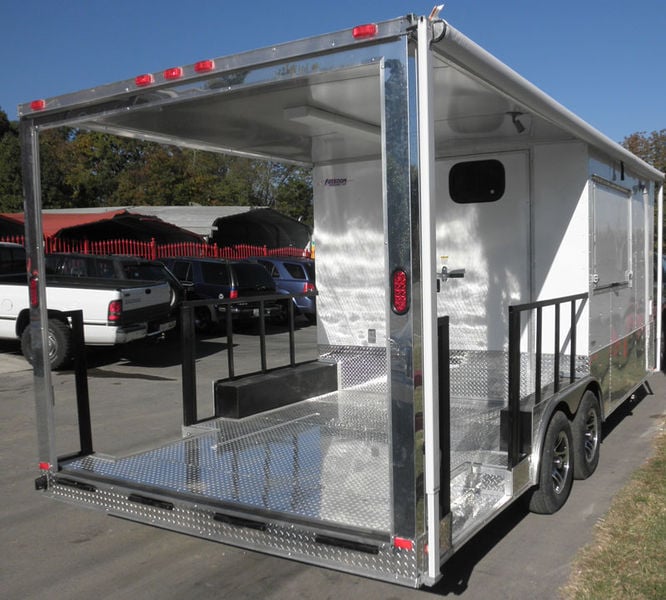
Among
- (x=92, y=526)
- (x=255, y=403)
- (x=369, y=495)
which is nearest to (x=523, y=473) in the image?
(x=369, y=495)

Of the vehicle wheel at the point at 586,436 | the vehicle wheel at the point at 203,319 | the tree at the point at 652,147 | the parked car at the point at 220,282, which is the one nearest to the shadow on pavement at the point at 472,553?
the vehicle wheel at the point at 586,436

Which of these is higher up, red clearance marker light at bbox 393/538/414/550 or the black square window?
the black square window

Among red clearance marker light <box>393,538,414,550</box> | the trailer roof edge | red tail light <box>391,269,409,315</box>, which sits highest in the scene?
the trailer roof edge

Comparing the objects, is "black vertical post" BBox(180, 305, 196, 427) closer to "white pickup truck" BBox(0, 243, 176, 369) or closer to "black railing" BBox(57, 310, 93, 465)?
"black railing" BBox(57, 310, 93, 465)

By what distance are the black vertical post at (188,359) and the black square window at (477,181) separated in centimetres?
256

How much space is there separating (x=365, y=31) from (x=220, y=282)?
1309 centimetres

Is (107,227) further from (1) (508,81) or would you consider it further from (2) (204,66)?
(1) (508,81)

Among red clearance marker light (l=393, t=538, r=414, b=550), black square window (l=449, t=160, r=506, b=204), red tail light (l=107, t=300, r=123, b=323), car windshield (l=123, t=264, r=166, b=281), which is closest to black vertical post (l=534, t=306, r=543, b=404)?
red clearance marker light (l=393, t=538, r=414, b=550)

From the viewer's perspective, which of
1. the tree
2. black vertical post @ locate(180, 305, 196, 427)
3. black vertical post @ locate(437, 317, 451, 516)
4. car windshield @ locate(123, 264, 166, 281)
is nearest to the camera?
black vertical post @ locate(437, 317, 451, 516)

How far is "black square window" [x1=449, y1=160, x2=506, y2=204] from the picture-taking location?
5992 millimetres

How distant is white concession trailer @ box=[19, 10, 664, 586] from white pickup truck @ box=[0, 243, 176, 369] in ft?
16.4

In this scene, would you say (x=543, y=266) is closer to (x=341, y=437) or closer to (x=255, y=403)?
(x=341, y=437)

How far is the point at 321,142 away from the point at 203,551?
321 cm

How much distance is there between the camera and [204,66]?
3.51 metres
